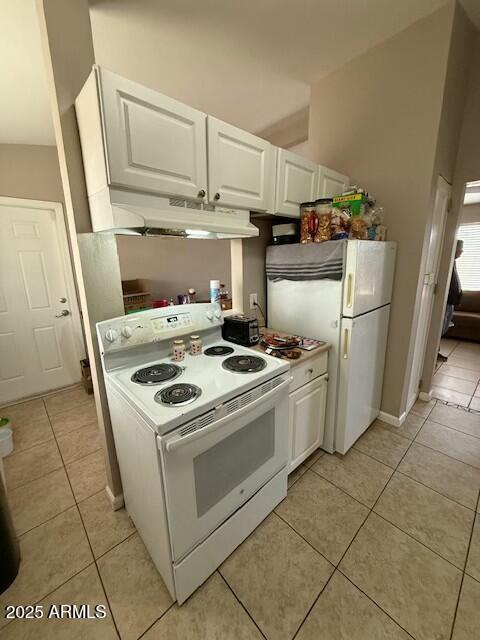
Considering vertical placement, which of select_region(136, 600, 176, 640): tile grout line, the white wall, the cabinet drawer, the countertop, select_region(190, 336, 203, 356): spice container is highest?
the white wall

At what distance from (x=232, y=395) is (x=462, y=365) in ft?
12.7

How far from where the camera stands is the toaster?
1707 mm

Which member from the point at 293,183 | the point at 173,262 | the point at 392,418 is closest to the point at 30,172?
the point at 173,262

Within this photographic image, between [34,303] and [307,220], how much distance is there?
2914 millimetres

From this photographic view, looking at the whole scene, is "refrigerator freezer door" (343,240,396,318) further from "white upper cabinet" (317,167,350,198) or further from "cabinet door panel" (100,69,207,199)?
"cabinet door panel" (100,69,207,199)

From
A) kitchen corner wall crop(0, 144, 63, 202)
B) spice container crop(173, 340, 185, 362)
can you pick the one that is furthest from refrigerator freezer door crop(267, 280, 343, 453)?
kitchen corner wall crop(0, 144, 63, 202)

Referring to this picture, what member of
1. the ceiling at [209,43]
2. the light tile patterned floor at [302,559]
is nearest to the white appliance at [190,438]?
the light tile patterned floor at [302,559]

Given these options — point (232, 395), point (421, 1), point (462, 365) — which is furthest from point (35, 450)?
point (462, 365)

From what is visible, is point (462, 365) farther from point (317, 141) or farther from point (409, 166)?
point (317, 141)

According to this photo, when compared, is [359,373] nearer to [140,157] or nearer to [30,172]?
[140,157]

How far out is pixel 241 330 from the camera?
5.66 feet

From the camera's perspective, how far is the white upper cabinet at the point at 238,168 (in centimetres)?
135

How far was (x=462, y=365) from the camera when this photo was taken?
350 cm

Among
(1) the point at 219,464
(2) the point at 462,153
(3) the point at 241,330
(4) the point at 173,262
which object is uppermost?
(2) the point at 462,153
